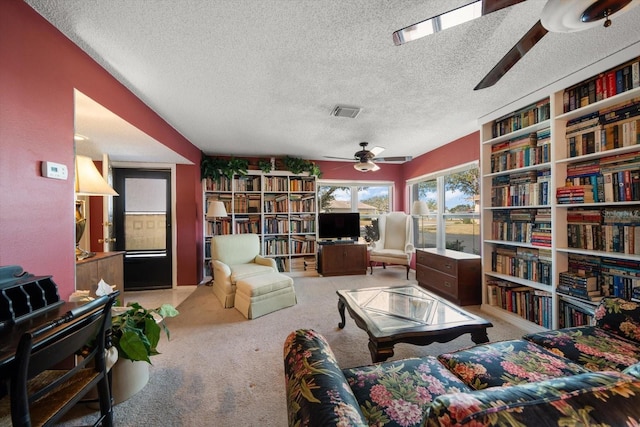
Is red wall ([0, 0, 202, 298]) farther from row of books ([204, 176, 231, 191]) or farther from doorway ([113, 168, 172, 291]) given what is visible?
row of books ([204, 176, 231, 191])

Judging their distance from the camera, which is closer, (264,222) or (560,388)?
(560,388)

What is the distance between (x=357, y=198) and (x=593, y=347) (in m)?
4.29

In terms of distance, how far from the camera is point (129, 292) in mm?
3906

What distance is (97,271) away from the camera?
2170 millimetres

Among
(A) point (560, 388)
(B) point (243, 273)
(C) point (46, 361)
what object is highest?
(A) point (560, 388)

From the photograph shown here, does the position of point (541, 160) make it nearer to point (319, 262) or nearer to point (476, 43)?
point (476, 43)

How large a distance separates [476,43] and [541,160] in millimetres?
1504

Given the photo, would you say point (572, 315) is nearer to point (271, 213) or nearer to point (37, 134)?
point (37, 134)

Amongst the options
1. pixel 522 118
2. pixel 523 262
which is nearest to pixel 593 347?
pixel 523 262

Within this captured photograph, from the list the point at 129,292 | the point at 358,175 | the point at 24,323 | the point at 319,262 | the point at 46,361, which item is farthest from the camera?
the point at 358,175

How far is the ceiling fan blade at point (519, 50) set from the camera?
1151mm

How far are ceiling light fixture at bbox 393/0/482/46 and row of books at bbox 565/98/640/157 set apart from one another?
1.85m

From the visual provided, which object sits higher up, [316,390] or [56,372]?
[316,390]

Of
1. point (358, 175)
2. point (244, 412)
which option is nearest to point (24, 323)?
point (244, 412)
